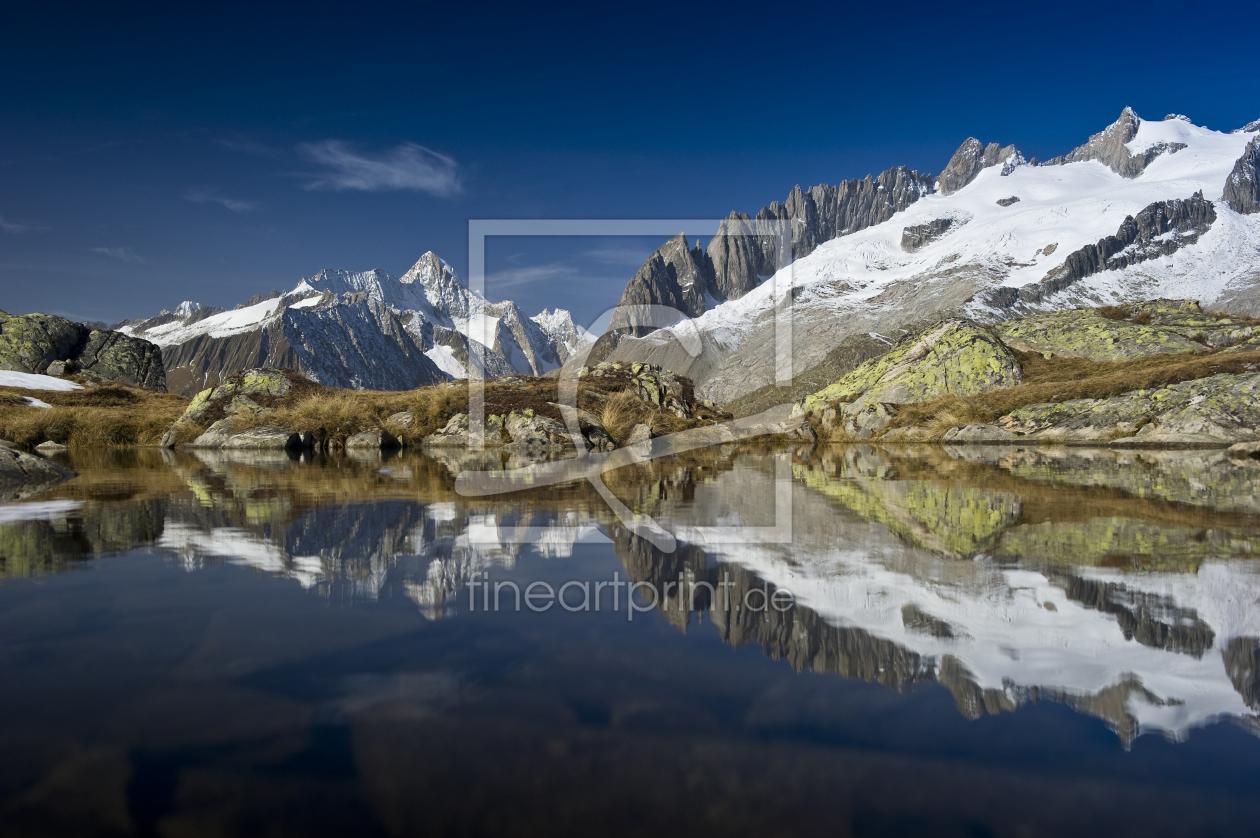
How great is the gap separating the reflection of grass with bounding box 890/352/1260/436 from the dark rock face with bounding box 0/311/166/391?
147 ft

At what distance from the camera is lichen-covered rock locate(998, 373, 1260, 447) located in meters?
17.7

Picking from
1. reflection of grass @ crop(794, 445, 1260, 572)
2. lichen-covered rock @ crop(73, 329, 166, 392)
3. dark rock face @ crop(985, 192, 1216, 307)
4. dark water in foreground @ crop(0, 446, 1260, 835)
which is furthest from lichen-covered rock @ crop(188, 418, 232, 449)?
dark rock face @ crop(985, 192, 1216, 307)

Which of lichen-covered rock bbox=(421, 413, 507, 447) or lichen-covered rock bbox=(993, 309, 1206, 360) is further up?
lichen-covered rock bbox=(993, 309, 1206, 360)

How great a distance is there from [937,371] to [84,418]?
104 ft

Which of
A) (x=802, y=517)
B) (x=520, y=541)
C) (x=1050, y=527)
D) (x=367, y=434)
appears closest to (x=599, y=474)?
(x=802, y=517)

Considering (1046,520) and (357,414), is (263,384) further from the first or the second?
(1046,520)

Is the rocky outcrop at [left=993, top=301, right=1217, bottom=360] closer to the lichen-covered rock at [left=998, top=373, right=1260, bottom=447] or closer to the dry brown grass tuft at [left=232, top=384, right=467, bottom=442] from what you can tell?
the lichen-covered rock at [left=998, top=373, right=1260, bottom=447]

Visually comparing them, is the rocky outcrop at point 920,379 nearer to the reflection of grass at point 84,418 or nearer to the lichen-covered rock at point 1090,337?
the lichen-covered rock at point 1090,337

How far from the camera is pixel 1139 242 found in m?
176

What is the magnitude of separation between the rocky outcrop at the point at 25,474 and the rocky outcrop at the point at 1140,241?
165 m

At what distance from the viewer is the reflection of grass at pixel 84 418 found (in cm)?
2200

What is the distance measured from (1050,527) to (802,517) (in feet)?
7.48

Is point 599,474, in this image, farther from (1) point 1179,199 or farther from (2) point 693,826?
(1) point 1179,199

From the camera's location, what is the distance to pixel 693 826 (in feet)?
6.39
